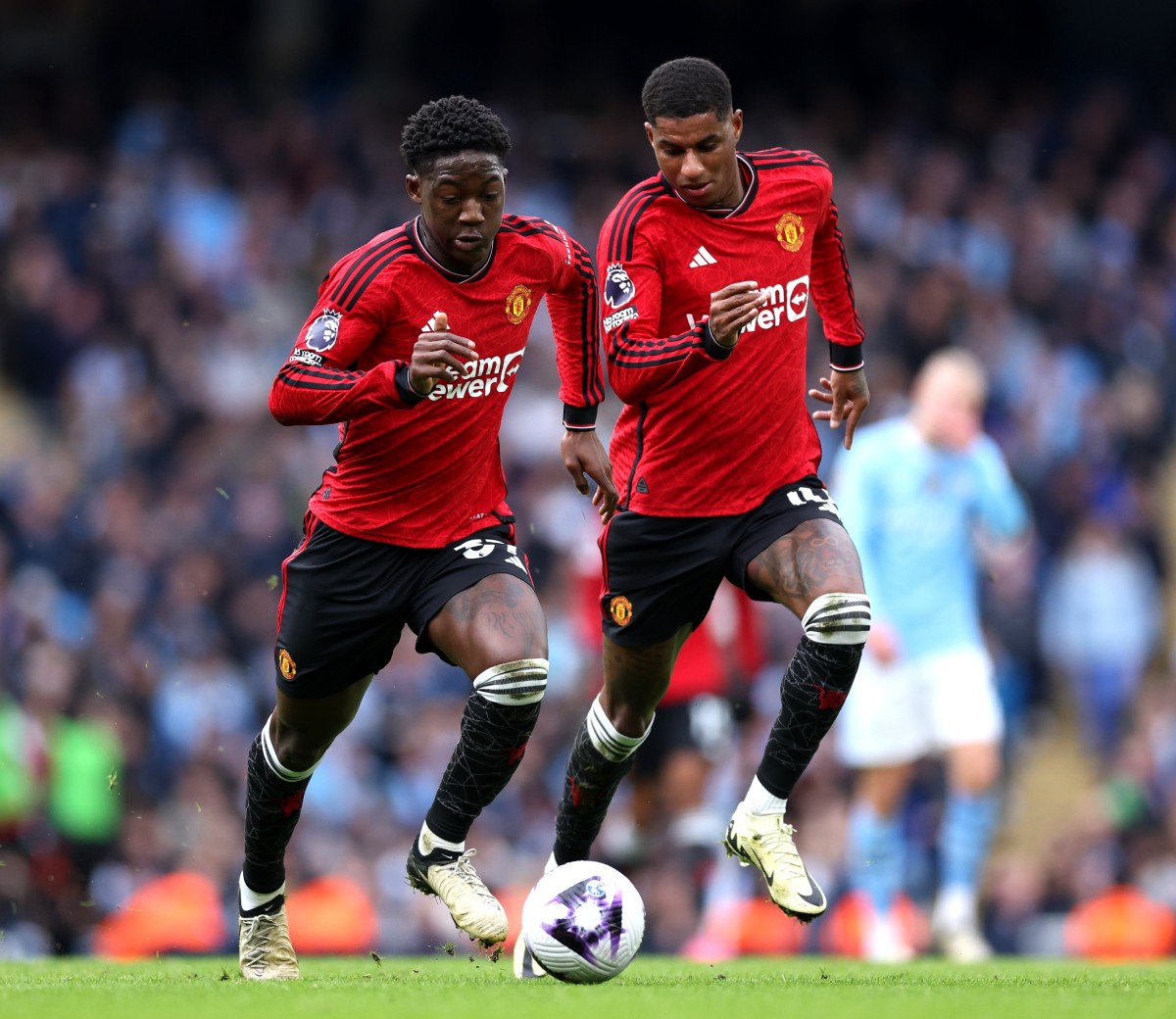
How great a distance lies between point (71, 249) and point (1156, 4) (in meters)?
11.1

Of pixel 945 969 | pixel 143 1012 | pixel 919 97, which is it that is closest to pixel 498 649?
pixel 143 1012

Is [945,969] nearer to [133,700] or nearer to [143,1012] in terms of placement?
[143,1012]

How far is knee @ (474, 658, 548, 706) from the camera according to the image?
666 cm

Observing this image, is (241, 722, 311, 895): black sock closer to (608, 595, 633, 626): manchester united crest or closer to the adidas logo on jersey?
(608, 595, 633, 626): manchester united crest

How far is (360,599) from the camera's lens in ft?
22.6

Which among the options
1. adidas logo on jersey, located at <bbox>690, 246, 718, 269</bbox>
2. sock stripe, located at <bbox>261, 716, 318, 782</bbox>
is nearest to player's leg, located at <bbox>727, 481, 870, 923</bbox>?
adidas logo on jersey, located at <bbox>690, 246, 718, 269</bbox>

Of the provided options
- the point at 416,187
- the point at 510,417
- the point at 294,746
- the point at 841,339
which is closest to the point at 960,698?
the point at 841,339

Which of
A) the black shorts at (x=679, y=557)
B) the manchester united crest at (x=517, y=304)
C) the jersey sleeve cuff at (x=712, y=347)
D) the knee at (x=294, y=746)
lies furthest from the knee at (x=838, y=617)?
the knee at (x=294, y=746)

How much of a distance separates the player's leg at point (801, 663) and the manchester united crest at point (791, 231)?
990 millimetres

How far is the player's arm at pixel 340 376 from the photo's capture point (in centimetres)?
637

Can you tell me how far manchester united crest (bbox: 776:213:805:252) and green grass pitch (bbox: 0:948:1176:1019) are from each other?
265cm

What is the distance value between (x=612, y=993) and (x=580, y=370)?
2.45m

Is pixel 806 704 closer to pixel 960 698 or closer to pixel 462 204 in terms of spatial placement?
pixel 462 204

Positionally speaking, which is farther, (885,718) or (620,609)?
(885,718)
